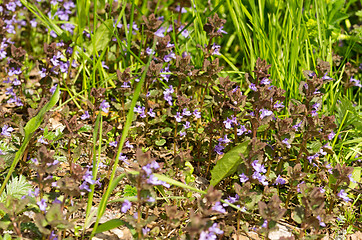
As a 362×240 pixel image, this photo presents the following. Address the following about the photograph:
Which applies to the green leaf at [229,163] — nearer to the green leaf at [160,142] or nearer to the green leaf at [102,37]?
the green leaf at [160,142]

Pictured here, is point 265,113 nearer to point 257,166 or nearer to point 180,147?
point 257,166

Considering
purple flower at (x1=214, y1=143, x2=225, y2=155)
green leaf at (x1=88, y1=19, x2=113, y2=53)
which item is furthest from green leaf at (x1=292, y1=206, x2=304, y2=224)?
green leaf at (x1=88, y1=19, x2=113, y2=53)

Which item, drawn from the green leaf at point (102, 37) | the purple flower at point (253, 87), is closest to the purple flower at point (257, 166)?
the purple flower at point (253, 87)

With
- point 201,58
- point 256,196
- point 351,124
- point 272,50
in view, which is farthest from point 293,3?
point 256,196

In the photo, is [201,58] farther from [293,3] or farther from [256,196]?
[256,196]

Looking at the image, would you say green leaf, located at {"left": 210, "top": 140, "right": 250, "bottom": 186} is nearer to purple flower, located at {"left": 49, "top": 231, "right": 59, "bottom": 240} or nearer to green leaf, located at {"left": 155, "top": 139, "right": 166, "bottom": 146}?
green leaf, located at {"left": 155, "top": 139, "right": 166, "bottom": 146}

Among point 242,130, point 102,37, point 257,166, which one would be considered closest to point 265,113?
point 242,130

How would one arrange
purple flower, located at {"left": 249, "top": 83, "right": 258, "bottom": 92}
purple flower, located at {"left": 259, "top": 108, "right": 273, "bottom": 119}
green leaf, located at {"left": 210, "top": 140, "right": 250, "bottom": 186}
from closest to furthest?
1. green leaf, located at {"left": 210, "top": 140, "right": 250, "bottom": 186}
2. purple flower, located at {"left": 259, "top": 108, "right": 273, "bottom": 119}
3. purple flower, located at {"left": 249, "top": 83, "right": 258, "bottom": 92}

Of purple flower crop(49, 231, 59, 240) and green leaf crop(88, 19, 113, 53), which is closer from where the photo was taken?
purple flower crop(49, 231, 59, 240)

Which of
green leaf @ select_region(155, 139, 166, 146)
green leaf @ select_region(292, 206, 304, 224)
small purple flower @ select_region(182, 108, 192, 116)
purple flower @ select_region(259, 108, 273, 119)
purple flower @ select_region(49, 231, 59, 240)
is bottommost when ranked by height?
green leaf @ select_region(292, 206, 304, 224)
